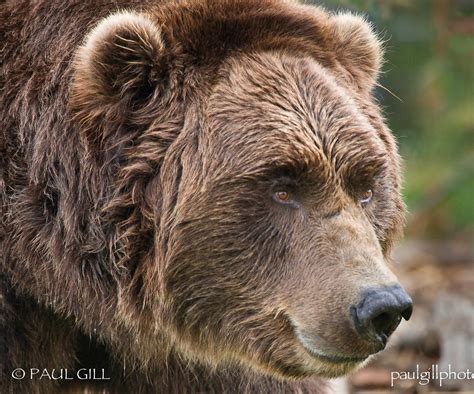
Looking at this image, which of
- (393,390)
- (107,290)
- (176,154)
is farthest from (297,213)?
(393,390)

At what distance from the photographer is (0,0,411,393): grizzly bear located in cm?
514

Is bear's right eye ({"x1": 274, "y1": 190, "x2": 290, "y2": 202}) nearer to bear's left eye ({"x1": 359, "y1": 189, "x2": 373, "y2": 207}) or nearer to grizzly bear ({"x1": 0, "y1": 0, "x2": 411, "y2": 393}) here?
grizzly bear ({"x1": 0, "y1": 0, "x2": 411, "y2": 393})

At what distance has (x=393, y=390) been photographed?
8.20 meters

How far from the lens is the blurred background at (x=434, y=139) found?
37.5 feet

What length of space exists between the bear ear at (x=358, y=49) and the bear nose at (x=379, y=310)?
4.79 ft

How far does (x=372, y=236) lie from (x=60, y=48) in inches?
74.5

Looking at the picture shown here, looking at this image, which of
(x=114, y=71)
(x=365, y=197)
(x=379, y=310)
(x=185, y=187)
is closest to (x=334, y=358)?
(x=379, y=310)

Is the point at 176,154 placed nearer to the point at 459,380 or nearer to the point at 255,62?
the point at 255,62

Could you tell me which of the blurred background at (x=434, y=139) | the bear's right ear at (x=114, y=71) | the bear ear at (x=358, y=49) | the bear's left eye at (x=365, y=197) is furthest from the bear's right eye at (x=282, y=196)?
the blurred background at (x=434, y=139)

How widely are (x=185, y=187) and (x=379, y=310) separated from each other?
3.76ft

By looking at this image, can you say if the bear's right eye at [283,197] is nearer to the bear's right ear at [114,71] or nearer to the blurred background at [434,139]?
the bear's right ear at [114,71]

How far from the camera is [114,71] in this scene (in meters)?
5.33

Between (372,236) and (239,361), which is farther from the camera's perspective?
(239,361)

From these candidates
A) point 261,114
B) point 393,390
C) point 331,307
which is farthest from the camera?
point 393,390
